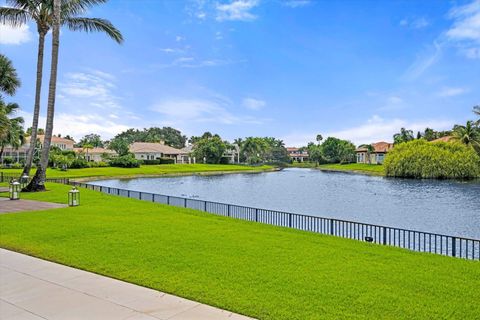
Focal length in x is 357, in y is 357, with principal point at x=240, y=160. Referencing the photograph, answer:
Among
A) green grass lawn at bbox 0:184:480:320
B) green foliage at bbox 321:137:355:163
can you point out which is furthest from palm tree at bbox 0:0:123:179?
green foliage at bbox 321:137:355:163

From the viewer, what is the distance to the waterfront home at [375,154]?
330 ft

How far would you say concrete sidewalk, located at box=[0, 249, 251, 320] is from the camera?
16.4 ft

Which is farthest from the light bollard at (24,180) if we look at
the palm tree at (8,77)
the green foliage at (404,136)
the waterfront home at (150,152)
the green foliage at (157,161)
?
the green foliage at (404,136)

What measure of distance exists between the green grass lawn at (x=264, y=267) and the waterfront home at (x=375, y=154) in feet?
316

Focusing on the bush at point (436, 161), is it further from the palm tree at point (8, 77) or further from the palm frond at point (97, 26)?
the palm tree at point (8, 77)

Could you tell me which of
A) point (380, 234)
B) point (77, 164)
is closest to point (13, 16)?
point (380, 234)

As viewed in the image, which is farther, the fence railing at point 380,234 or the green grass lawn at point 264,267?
the fence railing at point 380,234

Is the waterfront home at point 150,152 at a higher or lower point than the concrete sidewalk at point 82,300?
higher

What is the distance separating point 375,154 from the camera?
103 meters

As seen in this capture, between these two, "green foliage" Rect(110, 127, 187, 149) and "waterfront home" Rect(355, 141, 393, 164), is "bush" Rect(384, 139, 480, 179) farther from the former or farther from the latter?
"green foliage" Rect(110, 127, 187, 149)

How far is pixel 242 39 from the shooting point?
30.7 m

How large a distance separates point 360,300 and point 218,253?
363 centimetres

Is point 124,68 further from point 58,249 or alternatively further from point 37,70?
point 58,249

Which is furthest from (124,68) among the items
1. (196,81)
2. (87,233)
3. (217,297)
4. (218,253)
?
(217,297)
